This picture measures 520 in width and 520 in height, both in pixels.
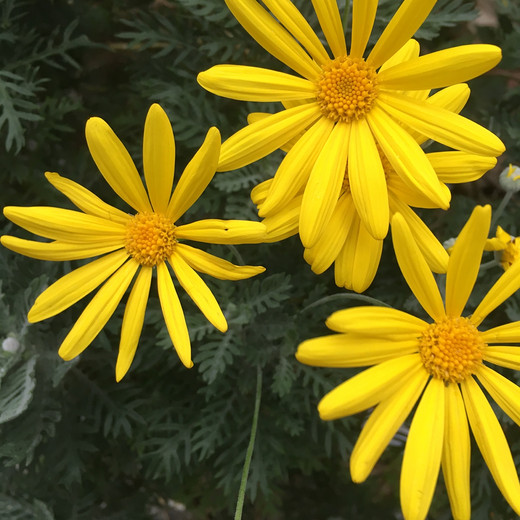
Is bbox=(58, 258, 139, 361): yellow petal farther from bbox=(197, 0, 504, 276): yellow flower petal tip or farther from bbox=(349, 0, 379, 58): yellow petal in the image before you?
bbox=(349, 0, 379, 58): yellow petal

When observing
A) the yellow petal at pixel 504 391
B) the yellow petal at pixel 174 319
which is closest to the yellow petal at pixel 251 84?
the yellow petal at pixel 174 319

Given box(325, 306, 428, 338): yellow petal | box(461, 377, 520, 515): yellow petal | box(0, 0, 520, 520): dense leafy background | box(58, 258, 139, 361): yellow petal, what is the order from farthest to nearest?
box(0, 0, 520, 520): dense leafy background
box(58, 258, 139, 361): yellow petal
box(461, 377, 520, 515): yellow petal
box(325, 306, 428, 338): yellow petal

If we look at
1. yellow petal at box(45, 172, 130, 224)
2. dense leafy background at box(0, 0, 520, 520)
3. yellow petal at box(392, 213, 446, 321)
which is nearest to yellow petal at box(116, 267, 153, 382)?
yellow petal at box(45, 172, 130, 224)

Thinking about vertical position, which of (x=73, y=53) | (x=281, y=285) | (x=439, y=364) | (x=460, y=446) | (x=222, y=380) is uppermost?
(x=73, y=53)

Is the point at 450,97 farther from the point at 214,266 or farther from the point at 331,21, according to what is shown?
the point at 214,266

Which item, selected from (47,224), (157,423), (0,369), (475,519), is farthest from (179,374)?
(475,519)

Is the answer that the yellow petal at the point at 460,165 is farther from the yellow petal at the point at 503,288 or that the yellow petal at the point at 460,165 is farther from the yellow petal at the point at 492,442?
the yellow petal at the point at 492,442

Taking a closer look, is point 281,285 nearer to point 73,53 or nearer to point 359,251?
point 359,251
